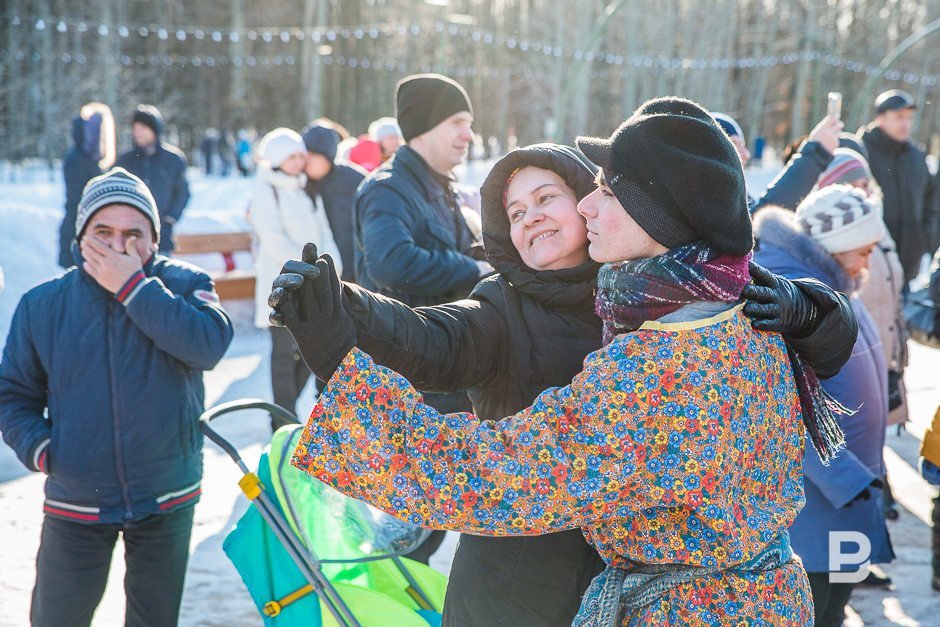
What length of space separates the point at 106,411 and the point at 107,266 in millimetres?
424

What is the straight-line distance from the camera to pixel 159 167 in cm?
774

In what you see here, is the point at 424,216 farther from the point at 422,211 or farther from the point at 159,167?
the point at 159,167

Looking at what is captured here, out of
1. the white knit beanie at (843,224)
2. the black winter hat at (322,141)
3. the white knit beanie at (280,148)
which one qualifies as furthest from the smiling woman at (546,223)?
the black winter hat at (322,141)

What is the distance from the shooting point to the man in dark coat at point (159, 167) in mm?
7508

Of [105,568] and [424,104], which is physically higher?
[424,104]

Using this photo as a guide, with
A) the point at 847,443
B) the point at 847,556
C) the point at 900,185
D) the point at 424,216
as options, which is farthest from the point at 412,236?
the point at 900,185

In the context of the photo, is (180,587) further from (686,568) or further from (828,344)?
(828,344)

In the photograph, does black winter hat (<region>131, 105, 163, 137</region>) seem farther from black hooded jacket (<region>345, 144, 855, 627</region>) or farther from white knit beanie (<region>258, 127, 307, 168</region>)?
black hooded jacket (<region>345, 144, 855, 627</region>)

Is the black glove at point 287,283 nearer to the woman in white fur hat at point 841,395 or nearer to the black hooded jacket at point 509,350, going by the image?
the black hooded jacket at point 509,350

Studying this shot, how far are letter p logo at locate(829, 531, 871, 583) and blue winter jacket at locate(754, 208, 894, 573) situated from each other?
1 cm

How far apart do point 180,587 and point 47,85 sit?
26073mm

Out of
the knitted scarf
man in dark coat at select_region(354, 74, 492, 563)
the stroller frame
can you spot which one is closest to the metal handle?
the stroller frame

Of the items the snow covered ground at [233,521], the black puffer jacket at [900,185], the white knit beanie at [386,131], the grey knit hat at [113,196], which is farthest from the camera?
the white knit beanie at [386,131]

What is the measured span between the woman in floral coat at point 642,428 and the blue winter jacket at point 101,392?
1363 millimetres
